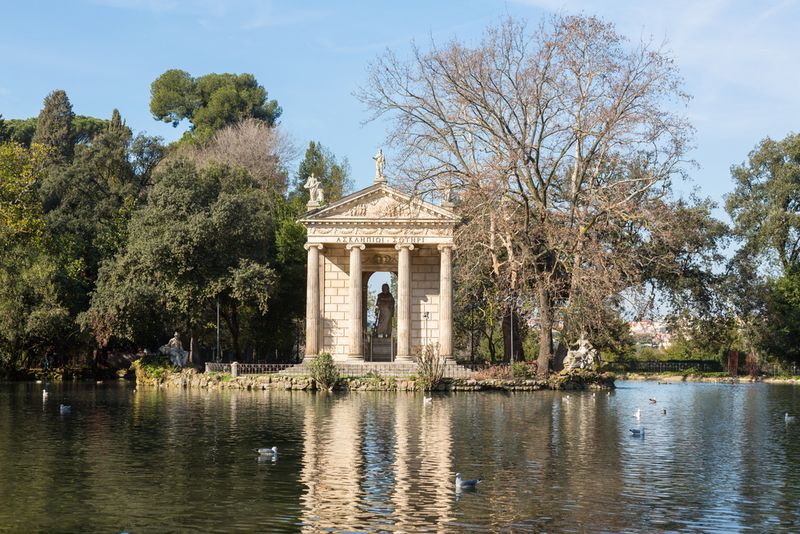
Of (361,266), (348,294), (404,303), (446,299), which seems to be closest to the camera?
(446,299)

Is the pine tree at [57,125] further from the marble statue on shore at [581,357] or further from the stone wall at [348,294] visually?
the marble statue on shore at [581,357]

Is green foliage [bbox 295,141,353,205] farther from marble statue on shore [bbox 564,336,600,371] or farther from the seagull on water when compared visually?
the seagull on water

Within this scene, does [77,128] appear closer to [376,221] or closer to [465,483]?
[376,221]

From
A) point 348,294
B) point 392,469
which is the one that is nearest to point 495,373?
point 348,294

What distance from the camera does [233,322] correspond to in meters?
66.3

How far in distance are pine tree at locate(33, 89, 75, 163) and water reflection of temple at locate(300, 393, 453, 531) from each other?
70.9m

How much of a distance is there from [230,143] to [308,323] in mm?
36628

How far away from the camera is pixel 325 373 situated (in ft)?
160

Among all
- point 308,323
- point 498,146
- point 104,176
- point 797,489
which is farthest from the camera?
point 104,176

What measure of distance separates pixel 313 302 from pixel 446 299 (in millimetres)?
7779

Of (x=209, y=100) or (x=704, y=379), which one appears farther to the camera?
(x=209, y=100)

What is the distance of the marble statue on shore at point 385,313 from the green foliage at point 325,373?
15.8 meters

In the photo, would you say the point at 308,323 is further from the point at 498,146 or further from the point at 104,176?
the point at 104,176

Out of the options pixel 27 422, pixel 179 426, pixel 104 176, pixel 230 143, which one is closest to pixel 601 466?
pixel 179 426
